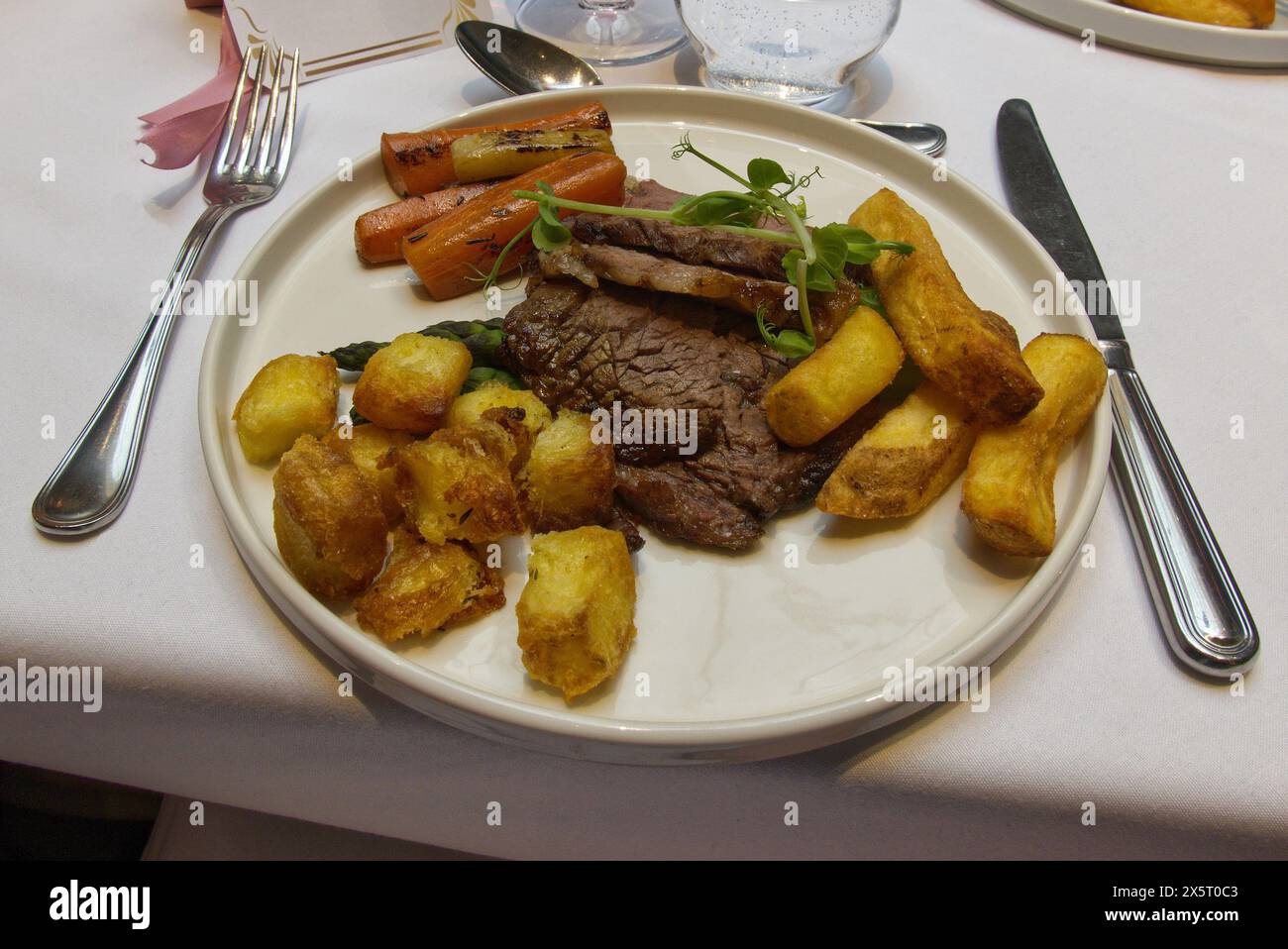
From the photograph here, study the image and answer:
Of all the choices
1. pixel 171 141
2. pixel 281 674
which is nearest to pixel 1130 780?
pixel 281 674

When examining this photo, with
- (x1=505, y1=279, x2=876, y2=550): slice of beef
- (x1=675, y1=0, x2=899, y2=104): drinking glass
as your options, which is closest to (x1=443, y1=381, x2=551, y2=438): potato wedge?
(x1=505, y1=279, x2=876, y2=550): slice of beef

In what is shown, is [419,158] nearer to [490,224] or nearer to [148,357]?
[490,224]

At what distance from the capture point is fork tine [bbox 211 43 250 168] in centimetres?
248

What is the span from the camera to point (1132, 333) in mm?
2152

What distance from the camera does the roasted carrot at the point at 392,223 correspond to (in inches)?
82.7

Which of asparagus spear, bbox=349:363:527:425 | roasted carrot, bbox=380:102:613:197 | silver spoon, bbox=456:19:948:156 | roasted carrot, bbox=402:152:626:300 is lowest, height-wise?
asparagus spear, bbox=349:363:527:425

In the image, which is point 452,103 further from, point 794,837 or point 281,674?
point 794,837

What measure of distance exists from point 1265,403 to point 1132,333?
1.05 feet

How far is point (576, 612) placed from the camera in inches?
52.8

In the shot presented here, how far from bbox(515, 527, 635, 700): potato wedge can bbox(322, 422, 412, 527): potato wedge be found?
290 millimetres

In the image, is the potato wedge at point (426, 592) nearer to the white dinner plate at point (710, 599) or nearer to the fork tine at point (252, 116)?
the white dinner plate at point (710, 599)

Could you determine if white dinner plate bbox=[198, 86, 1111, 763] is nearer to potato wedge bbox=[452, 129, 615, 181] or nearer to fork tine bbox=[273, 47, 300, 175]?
potato wedge bbox=[452, 129, 615, 181]

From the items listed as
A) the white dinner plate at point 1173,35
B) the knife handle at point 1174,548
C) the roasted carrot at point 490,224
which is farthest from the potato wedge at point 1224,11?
the roasted carrot at point 490,224

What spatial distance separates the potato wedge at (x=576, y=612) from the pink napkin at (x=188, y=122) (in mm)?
1829
